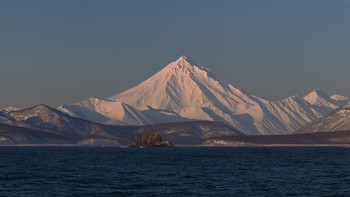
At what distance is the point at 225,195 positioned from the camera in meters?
103

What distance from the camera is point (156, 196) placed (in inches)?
3996

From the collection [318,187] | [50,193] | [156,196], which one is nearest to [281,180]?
[318,187]

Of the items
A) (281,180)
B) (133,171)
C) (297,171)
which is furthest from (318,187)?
(133,171)

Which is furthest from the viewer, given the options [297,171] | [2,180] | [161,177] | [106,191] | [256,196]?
[297,171]

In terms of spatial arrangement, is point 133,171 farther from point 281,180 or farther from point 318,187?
point 318,187

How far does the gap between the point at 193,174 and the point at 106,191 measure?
126 ft

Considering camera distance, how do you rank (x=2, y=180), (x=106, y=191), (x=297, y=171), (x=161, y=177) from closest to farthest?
(x=106, y=191) < (x=2, y=180) < (x=161, y=177) < (x=297, y=171)

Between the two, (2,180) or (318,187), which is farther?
(2,180)

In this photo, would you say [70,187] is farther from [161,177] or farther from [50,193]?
[161,177]

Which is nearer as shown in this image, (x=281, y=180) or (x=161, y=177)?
(x=281, y=180)

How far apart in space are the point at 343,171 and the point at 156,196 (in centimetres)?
6402

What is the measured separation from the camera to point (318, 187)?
113 m

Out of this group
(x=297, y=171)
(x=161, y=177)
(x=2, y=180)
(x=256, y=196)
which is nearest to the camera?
(x=256, y=196)

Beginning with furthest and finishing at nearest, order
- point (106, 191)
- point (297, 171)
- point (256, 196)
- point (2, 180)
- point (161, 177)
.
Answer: point (297, 171) < point (161, 177) < point (2, 180) < point (106, 191) < point (256, 196)
